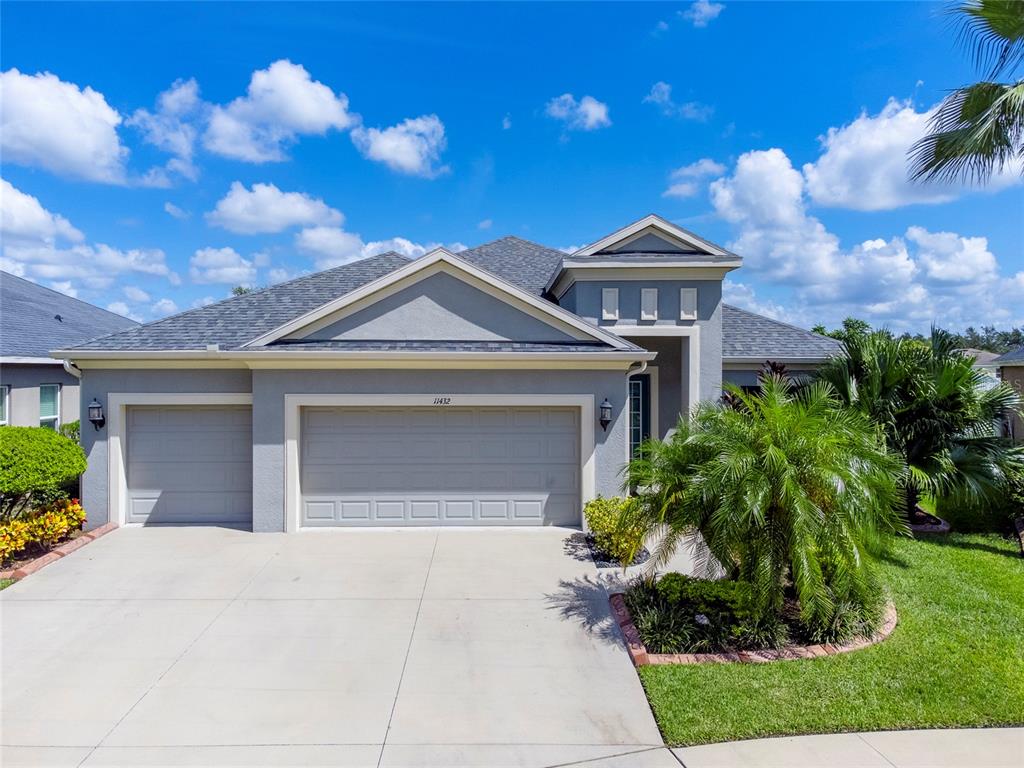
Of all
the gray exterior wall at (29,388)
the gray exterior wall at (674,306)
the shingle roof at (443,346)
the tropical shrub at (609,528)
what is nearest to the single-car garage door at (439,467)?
the tropical shrub at (609,528)

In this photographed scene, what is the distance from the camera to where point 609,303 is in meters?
13.1

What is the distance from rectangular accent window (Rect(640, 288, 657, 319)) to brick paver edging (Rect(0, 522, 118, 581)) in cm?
1201

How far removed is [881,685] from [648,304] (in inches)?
370

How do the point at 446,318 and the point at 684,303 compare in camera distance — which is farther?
the point at 684,303

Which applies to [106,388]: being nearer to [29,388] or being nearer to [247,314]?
[247,314]

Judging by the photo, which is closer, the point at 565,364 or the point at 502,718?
the point at 502,718

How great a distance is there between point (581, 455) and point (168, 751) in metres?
7.20

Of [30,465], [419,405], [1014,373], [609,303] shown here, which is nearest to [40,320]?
[30,465]

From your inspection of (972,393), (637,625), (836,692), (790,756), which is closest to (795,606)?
(836,692)

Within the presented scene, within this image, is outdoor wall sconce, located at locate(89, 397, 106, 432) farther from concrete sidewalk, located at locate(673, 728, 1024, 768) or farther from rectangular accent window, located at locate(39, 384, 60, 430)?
concrete sidewalk, located at locate(673, 728, 1024, 768)

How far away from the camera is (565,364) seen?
990 cm

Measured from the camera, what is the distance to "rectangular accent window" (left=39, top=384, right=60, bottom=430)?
14461 millimetres

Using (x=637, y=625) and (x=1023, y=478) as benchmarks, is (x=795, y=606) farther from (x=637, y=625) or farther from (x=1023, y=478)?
(x=1023, y=478)

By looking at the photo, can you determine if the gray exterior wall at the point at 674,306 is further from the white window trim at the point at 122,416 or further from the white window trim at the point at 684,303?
the white window trim at the point at 122,416
